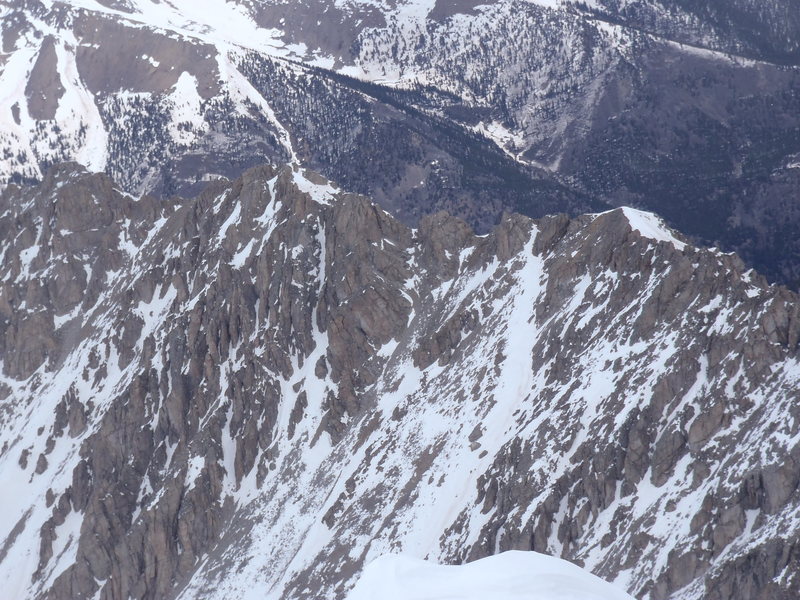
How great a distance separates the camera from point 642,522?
129 metres

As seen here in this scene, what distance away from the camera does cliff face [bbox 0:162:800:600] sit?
127812 millimetres

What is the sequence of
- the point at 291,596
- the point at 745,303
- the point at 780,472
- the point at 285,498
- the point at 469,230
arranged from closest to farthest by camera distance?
the point at 780,472, the point at 745,303, the point at 291,596, the point at 285,498, the point at 469,230

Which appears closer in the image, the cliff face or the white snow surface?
the white snow surface

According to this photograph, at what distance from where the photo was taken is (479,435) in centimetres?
16150

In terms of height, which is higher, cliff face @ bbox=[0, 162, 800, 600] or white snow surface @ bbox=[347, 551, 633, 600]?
→ cliff face @ bbox=[0, 162, 800, 600]

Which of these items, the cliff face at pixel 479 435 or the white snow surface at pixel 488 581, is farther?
the cliff face at pixel 479 435

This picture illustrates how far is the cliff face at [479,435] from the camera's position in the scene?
128 meters

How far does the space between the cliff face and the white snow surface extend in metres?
66.7

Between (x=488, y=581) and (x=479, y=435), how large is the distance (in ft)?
375

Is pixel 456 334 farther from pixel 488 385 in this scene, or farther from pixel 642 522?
pixel 642 522

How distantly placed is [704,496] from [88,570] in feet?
319

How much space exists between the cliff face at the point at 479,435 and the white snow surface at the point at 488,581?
6674cm

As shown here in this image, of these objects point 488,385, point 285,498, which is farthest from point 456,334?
point 285,498

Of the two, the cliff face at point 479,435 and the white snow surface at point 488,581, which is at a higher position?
the cliff face at point 479,435
